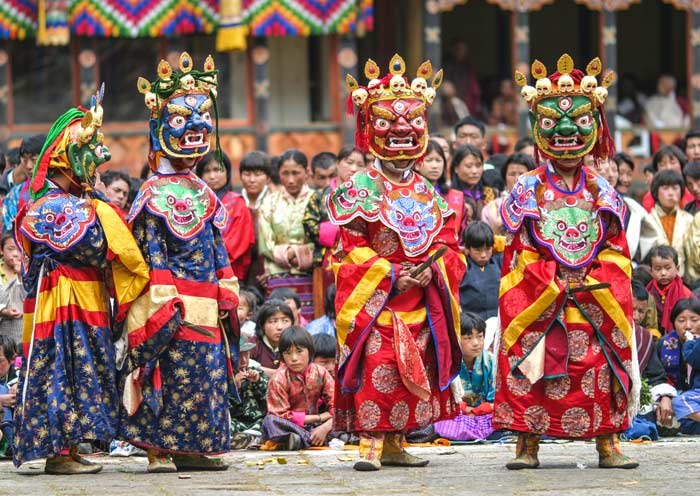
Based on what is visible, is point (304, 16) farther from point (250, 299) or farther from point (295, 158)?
point (250, 299)

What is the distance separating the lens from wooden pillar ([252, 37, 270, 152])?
18828 mm

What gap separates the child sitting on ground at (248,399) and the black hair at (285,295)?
0.82 metres

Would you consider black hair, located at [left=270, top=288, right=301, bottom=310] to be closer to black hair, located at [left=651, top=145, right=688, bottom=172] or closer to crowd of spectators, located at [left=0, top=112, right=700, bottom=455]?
crowd of spectators, located at [left=0, top=112, right=700, bottom=455]

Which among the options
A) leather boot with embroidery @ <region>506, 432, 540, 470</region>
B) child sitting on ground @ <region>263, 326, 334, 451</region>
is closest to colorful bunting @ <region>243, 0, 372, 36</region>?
child sitting on ground @ <region>263, 326, 334, 451</region>

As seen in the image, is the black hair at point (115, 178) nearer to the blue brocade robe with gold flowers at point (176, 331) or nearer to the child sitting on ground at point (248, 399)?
the child sitting on ground at point (248, 399)

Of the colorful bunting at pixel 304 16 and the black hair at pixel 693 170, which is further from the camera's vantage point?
the colorful bunting at pixel 304 16

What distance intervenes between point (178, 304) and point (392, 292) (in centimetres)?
120

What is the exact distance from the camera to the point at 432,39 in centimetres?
1905

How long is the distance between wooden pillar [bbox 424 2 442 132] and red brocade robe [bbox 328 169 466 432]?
9378 millimetres

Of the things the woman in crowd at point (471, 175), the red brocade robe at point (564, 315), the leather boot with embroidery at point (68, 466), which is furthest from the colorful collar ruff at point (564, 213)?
the woman in crowd at point (471, 175)

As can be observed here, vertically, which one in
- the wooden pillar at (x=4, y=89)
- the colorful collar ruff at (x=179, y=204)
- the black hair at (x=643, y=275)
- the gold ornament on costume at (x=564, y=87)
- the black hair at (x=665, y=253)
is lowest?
the black hair at (x=643, y=275)

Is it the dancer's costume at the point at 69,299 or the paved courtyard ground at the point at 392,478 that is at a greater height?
the dancer's costume at the point at 69,299

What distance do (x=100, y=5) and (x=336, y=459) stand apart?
9.21 meters

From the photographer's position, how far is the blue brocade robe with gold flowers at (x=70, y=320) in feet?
29.7
